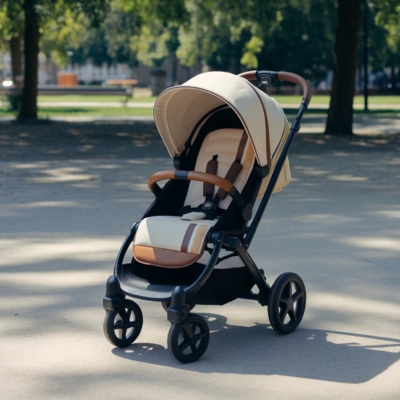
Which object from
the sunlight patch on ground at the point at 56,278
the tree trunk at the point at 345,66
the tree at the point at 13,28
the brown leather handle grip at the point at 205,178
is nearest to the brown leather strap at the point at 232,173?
the brown leather handle grip at the point at 205,178

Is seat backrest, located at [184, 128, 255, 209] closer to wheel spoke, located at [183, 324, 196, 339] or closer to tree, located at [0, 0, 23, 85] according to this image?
wheel spoke, located at [183, 324, 196, 339]

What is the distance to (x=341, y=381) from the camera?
164 inches

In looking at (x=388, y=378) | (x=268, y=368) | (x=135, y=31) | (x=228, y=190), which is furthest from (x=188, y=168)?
(x=135, y=31)

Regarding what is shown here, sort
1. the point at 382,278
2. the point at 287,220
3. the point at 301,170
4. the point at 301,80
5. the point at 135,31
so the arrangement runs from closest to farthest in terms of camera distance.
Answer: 1. the point at 301,80
2. the point at 382,278
3. the point at 287,220
4. the point at 301,170
5. the point at 135,31

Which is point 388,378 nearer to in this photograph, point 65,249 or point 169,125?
point 169,125

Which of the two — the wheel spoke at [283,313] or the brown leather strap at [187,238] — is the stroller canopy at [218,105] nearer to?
the brown leather strap at [187,238]

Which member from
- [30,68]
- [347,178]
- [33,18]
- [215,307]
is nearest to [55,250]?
[215,307]

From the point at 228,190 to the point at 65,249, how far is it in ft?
9.52

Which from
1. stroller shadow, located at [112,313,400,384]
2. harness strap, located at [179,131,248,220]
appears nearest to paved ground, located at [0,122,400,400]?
stroller shadow, located at [112,313,400,384]

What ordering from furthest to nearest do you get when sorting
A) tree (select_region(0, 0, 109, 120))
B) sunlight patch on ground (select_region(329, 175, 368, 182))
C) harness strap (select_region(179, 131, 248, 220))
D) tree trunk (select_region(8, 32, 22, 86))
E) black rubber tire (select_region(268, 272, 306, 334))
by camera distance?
tree trunk (select_region(8, 32, 22, 86))
tree (select_region(0, 0, 109, 120))
sunlight patch on ground (select_region(329, 175, 368, 182))
harness strap (select_region(179, 131, 248, 220))
black rubber tire (select_region(268, 272, 306, 334))

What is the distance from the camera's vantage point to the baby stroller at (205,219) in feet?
15.1

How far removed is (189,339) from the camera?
4500mm

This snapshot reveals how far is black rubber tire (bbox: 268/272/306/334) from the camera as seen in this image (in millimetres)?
4844

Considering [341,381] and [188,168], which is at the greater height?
[188,168]
